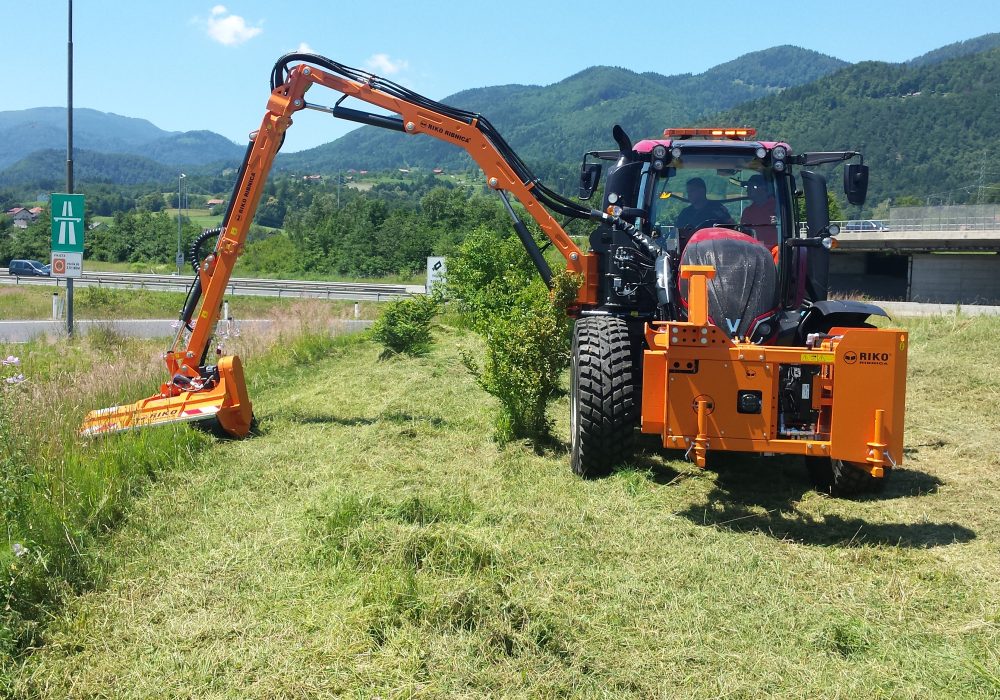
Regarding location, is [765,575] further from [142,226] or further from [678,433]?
[142,226]

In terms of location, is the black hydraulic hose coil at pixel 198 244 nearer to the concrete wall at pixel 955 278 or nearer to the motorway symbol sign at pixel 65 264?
the motorway symbol sign at pixel 65 264

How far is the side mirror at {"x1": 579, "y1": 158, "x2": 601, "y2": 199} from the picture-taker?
8781 mm

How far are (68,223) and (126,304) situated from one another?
54.2 feet

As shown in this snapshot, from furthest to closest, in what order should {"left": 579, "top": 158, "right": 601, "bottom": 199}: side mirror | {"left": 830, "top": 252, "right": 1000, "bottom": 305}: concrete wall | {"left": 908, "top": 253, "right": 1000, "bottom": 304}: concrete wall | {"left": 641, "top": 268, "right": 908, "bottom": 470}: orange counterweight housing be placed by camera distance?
1. {"left": 830, "top": 252, "right": 1000, "bottom": 305}: concrete wall
2. {"left": 908, "top": 253, "right": 1000, "bottom": 304}: concrete wall
3. {"left": 579, "top": 158, "right": 601, "bottom": 199}: side mirror
4. {"left": 641, "top": 268, "right": 908, "bottom": 470}: orange counterweight housing

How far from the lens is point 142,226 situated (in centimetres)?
6081

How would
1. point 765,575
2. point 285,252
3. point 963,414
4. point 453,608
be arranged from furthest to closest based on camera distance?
point 285,252 < point 963,414 < point 765,575 < point 453,608

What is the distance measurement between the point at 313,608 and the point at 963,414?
7.90 meters

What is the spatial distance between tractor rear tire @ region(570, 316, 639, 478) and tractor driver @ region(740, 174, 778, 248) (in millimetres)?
1529

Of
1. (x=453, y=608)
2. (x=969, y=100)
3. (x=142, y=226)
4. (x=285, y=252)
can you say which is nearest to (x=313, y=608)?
(x=453, y=608)

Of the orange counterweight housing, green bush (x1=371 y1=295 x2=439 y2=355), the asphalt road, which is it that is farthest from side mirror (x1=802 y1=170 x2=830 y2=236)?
the asphalt road

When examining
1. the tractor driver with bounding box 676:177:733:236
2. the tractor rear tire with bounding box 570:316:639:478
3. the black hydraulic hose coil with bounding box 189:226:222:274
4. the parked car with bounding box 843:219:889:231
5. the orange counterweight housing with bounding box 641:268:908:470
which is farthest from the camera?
the parked car with bounding box 843:219:889:231

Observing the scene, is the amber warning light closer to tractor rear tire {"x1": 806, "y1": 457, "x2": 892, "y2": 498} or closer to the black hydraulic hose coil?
tractor rear tire {"x1": 806, "y1": 457, "x2": 892, "y2": 498}

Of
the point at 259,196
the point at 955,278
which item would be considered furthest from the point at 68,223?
the point at 955,278

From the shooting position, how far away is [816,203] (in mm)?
7156
